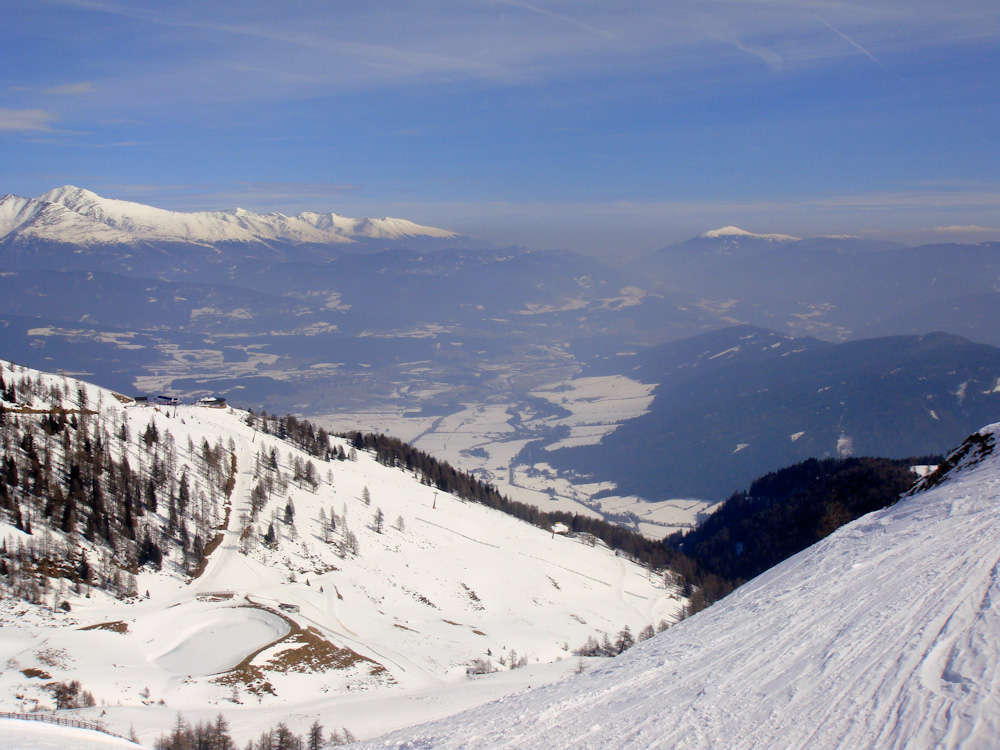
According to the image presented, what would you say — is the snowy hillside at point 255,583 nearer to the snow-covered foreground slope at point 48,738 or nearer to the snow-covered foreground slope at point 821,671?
the snow-covered foreground slope at point 48,738

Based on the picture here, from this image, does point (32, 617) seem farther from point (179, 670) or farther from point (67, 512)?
point (67, 512)

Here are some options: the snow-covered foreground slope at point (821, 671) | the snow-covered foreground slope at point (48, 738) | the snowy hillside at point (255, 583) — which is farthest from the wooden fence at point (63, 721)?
the snow-covered foreground slope at point (821, 671)

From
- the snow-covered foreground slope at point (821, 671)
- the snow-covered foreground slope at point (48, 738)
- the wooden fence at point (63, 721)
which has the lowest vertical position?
the wooden fence at point (63, 721)

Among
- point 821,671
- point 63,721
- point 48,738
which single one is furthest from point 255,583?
point 821,671

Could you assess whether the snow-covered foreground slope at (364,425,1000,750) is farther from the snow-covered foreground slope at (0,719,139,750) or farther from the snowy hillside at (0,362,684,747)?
the snowy hillside at (0,362,684,747)

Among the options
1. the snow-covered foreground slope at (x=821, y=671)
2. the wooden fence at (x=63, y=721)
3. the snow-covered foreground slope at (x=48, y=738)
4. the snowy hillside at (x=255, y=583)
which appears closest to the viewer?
the snow-covered foreground slope at (x=821, y=671)
